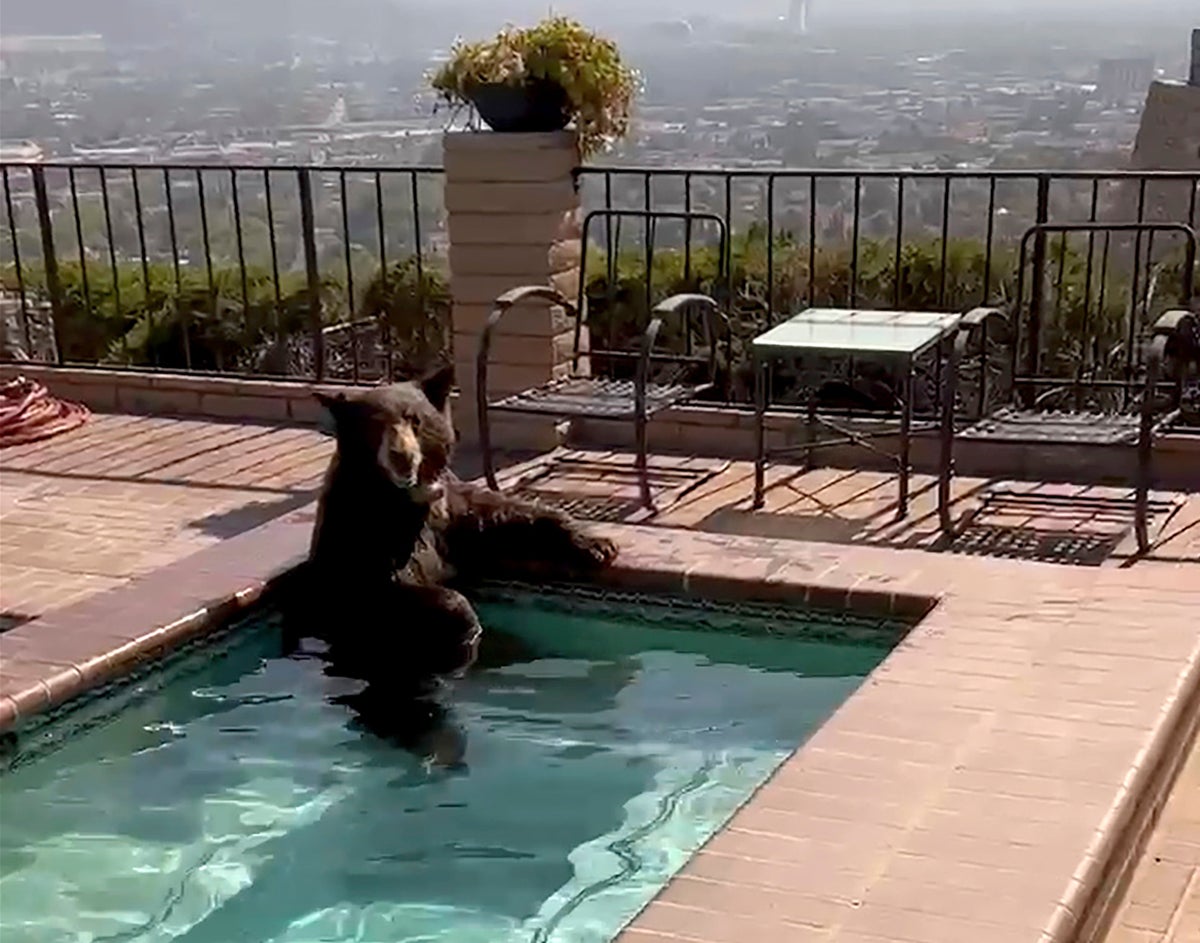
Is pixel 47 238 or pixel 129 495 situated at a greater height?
pixel 47 238

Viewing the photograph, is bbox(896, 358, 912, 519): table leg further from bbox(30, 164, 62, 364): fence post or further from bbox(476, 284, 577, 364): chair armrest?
bbox(30, 164, 62, 364): fence post

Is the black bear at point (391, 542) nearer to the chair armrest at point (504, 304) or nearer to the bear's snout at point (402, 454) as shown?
the bear's snout at point (402, 454)

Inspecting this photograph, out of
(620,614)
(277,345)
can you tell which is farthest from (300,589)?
(277,345)

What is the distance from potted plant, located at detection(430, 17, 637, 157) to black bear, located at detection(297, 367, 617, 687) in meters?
2.00

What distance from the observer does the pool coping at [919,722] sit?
8.14 feet

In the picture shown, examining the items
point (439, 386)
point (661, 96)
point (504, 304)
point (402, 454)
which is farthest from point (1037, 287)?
point (661, 96)

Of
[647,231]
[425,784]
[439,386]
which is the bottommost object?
[425,784]

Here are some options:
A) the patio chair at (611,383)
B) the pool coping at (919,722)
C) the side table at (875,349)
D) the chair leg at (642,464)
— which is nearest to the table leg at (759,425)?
the side table at (875,349)

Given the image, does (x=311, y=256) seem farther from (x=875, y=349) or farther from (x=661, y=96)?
→ (x=661, y=96)

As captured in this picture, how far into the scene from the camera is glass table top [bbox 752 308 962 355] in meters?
4.90

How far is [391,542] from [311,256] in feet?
9.47

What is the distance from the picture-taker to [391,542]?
418 cm

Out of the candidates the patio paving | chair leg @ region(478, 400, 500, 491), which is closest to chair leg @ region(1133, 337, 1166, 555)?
chair leg @ region(478, 400, 500, 491)

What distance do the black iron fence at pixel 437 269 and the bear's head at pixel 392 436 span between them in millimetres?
2032
